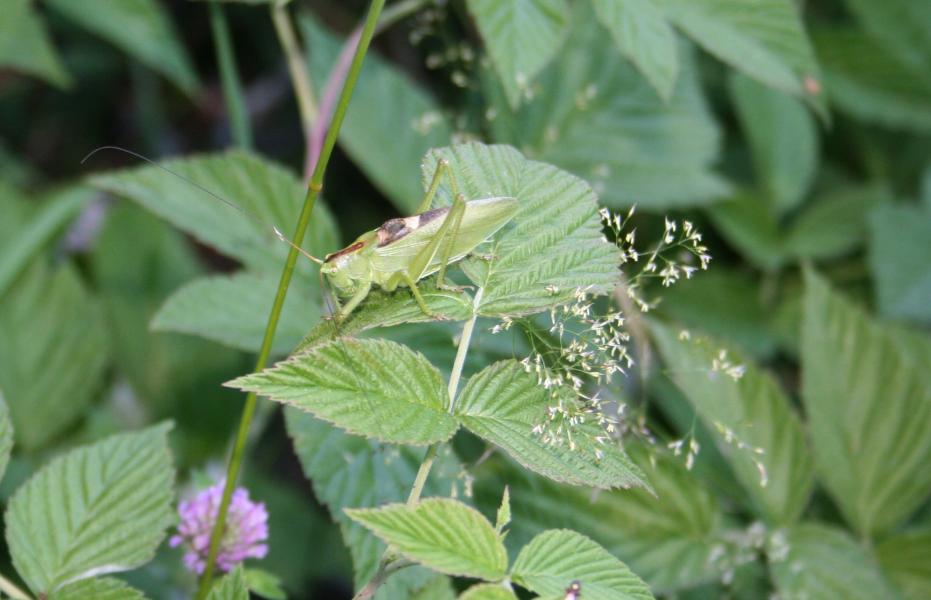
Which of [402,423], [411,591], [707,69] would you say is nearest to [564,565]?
[402,423]

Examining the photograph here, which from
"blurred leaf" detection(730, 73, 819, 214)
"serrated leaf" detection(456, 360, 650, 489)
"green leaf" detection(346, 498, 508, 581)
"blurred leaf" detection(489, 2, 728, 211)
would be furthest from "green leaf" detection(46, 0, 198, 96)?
"green leaf" detection(346, 498, 508, 581)

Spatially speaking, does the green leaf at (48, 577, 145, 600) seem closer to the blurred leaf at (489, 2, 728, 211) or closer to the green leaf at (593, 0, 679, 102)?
the green leaf at (593, 0, 679, 102)

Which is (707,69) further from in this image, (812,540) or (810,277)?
(812,540)

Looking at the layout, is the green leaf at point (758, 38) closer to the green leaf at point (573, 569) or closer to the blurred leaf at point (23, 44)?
the green leaf at point (573, 569)

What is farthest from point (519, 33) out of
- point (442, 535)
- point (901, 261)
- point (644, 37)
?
point (901, 261)

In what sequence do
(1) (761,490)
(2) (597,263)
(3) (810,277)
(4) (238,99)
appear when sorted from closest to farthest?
1. (2) (597,263)
2. (1) (761,490)
3. (3) (810,277)
4. (4) (238,99)

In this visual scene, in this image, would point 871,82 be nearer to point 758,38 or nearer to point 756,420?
point 758,38

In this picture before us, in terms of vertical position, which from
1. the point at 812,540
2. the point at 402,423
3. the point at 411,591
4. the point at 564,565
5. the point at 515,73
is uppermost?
the point at 515,73
